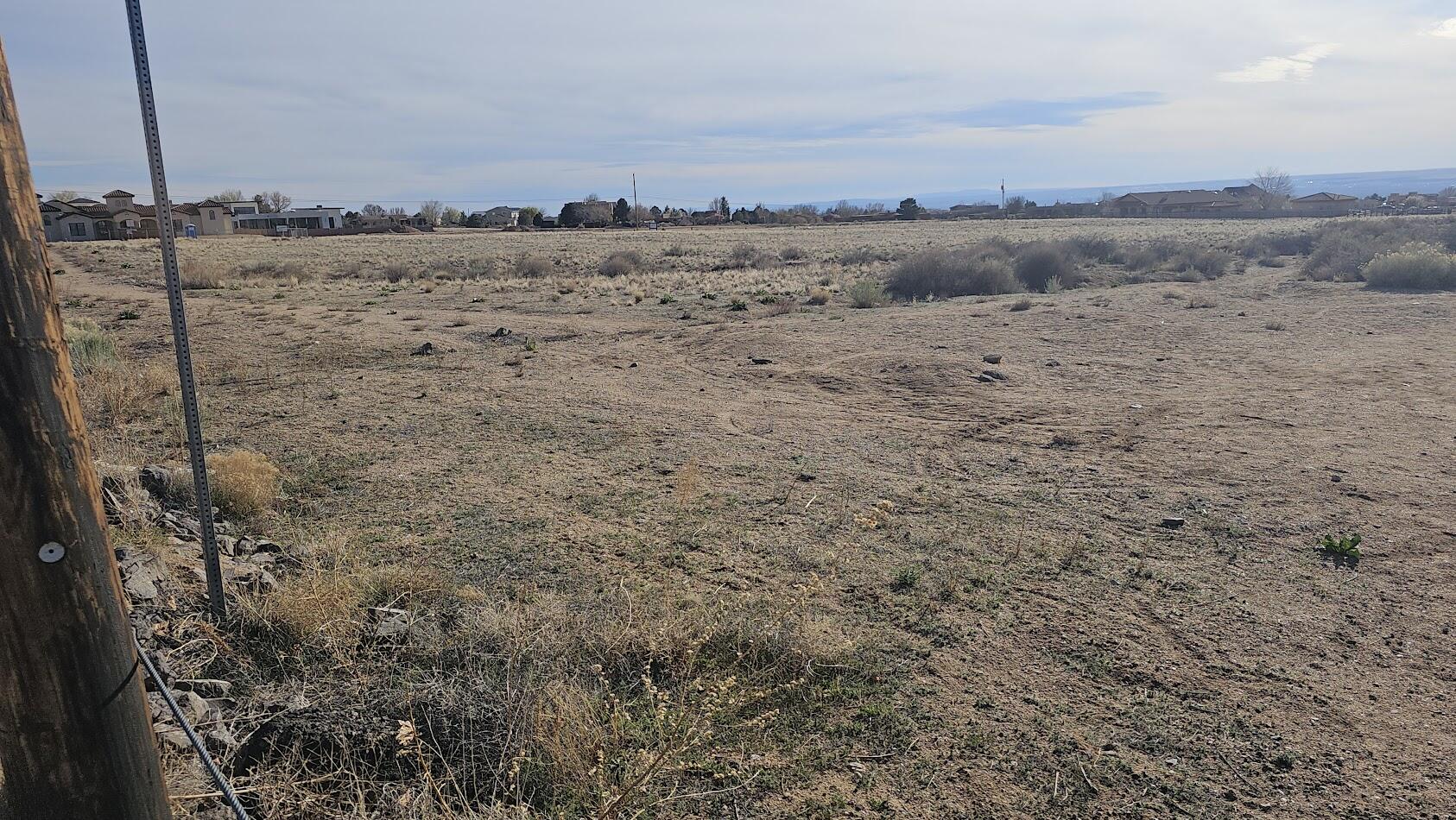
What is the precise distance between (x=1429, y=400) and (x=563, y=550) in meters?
10.5

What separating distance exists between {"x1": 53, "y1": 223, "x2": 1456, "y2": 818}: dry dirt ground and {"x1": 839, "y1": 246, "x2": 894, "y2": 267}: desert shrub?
20.5 m

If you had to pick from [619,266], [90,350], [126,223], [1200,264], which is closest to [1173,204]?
[1200,264]

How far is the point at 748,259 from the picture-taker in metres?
38.3

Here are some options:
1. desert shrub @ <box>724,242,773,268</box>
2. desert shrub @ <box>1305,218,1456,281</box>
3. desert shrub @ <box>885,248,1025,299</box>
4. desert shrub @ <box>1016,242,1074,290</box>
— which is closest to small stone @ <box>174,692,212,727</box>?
desert shrub @ <box>885,248,1025,299</box>

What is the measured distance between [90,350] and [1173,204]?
105313 mm

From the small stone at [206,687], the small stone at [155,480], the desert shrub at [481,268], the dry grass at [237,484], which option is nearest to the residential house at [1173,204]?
the desert shrub at [481,268]

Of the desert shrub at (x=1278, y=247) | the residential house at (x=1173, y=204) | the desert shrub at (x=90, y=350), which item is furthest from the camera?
the residential house at (x=1173, y=204)

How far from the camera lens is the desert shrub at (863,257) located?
3750 centimetres

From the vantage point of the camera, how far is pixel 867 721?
422cm

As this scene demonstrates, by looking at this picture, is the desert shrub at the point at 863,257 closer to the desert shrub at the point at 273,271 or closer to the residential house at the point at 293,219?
the desert shrub at the point at 273,271

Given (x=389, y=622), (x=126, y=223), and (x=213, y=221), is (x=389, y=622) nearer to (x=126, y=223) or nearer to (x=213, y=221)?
(x=126, y=223)

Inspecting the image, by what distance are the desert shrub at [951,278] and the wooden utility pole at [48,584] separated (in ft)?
75.0

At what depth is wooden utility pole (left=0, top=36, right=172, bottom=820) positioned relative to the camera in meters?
1.97

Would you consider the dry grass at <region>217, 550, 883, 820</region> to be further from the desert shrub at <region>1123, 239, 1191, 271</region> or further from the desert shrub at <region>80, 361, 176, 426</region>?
the desert shrub at <region>1123, 239, 1191, 271</region>
